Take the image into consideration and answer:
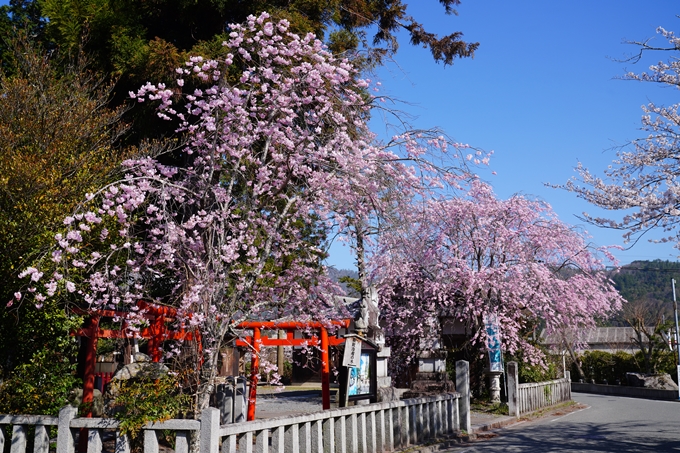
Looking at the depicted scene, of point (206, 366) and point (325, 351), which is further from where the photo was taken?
point (325, 351)

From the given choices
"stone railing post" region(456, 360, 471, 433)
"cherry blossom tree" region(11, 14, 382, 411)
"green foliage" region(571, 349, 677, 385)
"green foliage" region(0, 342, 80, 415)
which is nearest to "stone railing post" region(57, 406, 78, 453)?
"cherry blossom tree" region(11, 14, 382, 411)

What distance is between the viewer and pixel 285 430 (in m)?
8.16

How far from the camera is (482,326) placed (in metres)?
20.7

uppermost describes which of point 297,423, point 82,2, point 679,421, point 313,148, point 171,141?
point 82,2

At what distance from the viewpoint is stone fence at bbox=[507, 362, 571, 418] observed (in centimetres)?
1839

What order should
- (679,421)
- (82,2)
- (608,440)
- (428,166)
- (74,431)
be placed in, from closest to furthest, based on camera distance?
(74,431) → (428,166) → (608,440) → (82,2) → (679,421)

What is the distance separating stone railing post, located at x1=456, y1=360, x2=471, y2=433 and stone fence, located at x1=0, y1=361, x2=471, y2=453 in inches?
25.8

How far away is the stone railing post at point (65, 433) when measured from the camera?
7.13 metres

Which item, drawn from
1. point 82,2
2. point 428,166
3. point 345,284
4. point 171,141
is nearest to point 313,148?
point 428,166

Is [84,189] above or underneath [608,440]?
above

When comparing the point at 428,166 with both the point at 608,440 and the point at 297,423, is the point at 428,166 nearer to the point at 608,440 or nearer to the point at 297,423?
the point at 297,423

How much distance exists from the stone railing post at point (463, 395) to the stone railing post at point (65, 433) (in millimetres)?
8841

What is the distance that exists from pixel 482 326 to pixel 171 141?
12492mm

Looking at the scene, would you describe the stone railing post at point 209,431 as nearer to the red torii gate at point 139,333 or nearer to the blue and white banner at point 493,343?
the red torii gate at point 139,333
